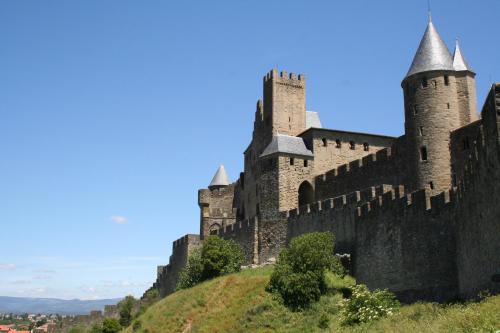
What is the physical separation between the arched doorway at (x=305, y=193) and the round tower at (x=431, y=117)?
11388 millimetres

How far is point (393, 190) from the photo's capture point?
105 feet

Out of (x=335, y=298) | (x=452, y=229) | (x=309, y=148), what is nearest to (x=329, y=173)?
(x=309, y=148)

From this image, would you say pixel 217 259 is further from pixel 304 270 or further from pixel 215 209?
pixel 215 209

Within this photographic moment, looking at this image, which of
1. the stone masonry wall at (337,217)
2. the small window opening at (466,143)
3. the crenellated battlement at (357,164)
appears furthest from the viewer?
the crenellated battlement at (357,164)

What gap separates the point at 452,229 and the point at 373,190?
9.88 metres

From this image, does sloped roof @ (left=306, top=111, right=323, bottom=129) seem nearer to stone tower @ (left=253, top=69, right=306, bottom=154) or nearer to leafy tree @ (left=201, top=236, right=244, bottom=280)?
stone tower @ (left=253, top=69, right=306, bottom=154)

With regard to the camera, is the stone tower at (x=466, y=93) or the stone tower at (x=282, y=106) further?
the stone tower at (x=282, y=106)

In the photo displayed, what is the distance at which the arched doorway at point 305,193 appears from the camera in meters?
47.3

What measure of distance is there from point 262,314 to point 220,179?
34994 millimetres

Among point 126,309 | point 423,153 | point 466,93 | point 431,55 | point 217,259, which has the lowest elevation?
point 126,309

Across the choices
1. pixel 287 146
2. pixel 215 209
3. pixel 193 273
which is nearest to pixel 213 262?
pixel 193 273

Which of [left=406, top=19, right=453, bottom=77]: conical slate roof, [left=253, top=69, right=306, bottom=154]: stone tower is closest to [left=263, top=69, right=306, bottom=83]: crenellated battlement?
[left=253, top=69, right=306, bottom=154]: stone tower

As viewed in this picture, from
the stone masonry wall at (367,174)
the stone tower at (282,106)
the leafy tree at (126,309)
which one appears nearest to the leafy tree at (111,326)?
the leafy tree at (126,309)

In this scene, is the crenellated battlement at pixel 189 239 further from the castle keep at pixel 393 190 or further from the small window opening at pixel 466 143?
the small window opening at pixel 466 143
